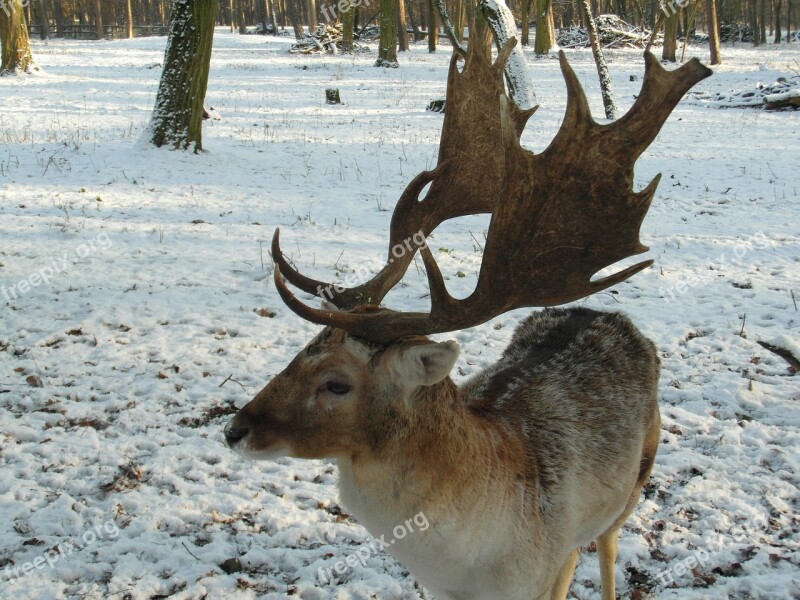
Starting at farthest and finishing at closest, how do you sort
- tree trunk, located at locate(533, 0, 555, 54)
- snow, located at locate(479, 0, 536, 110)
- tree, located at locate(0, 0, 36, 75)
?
tree trunk, located at locate(533, 0, 555, 54) → tree, located at locate(0, 0, 36, 75) → snow, located at locate(479, 0, 536, 110)

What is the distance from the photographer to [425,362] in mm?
2785

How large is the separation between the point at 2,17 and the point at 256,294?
1678 cm

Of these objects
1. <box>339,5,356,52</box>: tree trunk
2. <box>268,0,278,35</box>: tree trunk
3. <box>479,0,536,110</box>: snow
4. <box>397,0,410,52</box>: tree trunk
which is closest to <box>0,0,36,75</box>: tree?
<box>479,0,536,110</box>: snow

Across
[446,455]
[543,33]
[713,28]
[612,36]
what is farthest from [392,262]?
[612,36]

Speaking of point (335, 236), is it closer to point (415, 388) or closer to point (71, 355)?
point (71, 355)

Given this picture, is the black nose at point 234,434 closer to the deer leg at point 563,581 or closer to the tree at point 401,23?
the deer leg at point 563,581

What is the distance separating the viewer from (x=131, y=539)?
419 centimetres

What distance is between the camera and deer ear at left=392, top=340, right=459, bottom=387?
8.92ft

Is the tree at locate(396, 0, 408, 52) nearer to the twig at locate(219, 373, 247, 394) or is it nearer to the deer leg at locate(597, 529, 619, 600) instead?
the twig at locate(219, 373, 247, 394)

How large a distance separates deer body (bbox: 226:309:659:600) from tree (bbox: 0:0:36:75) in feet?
68.2

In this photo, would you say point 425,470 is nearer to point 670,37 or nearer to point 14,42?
point 14,42

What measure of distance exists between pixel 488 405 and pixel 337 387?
90 cm

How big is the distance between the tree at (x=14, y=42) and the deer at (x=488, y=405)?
67.2 ft

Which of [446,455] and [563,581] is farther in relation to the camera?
[563,581]
